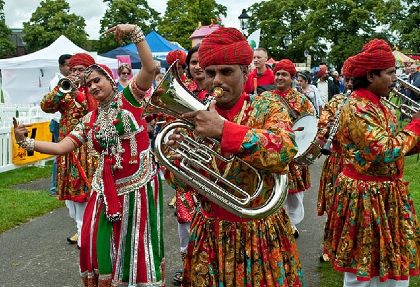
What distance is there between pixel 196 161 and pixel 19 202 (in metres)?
6.51

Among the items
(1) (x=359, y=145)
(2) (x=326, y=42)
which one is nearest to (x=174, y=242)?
(1) (x=359, y=145)

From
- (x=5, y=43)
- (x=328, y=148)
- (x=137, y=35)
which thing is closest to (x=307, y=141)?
(x=328, y=148)

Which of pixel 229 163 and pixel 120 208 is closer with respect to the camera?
pixel 229 163

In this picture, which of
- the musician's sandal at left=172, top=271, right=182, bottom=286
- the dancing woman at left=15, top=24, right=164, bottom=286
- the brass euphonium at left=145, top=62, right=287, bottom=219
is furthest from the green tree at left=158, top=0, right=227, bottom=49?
the brass euphonium at left=145, top=62, right=287, bottom=219

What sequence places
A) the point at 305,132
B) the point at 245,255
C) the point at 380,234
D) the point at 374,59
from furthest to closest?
the point at 305,132 < the point at 380,234 < the point at 374,59 < the point at 245,255

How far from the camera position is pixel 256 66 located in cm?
741

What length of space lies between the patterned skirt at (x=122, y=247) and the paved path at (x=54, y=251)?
3.80ft

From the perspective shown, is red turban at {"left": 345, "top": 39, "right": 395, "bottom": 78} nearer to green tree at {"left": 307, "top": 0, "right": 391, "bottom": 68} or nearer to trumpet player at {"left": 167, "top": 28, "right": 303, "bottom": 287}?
trumpet player at {"left": 167, "top": 28, "right": 303, "bottom": 287}

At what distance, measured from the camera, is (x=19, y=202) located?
8203mm

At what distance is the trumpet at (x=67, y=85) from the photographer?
17.7 feet

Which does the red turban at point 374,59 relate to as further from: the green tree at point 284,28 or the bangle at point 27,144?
the green tree at point 284,28

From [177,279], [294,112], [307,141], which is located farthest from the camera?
[294,112]

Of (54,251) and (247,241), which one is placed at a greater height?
(247,241)

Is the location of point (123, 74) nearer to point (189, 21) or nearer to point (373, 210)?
point (373, 210)
